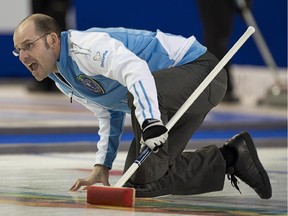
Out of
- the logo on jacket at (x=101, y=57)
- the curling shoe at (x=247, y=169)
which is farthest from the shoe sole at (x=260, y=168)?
the logo on jacket at (x=101, y=57)

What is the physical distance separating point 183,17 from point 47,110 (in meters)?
2.77

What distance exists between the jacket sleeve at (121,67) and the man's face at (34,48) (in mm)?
116

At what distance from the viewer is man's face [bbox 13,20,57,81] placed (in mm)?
3924

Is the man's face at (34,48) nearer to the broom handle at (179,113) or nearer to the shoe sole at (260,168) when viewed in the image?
the broom handle at (179,113)

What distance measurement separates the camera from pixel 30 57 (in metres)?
Result: 3.95

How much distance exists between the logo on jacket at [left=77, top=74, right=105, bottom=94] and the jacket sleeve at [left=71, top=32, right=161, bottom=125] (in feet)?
0.18

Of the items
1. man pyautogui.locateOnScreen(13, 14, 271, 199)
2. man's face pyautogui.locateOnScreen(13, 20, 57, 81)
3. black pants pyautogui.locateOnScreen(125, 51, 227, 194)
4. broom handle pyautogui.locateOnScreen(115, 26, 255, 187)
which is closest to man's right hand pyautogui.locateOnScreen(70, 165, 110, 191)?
man pyautogui.locateOnScreen(13, 14, 271, 199)

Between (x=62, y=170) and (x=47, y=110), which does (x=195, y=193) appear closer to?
(x=62, y=170)

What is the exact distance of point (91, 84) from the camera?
396 cm

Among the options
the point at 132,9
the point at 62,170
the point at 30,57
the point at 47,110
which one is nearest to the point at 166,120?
the point at 30,57

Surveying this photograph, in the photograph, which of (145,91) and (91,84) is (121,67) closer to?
(145,91)

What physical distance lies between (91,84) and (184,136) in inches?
18.4

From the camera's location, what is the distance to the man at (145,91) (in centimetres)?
372

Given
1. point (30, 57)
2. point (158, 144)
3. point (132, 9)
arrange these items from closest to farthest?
1. point (158, 144)
2. point (30, 57)
3. point (132, 9)
